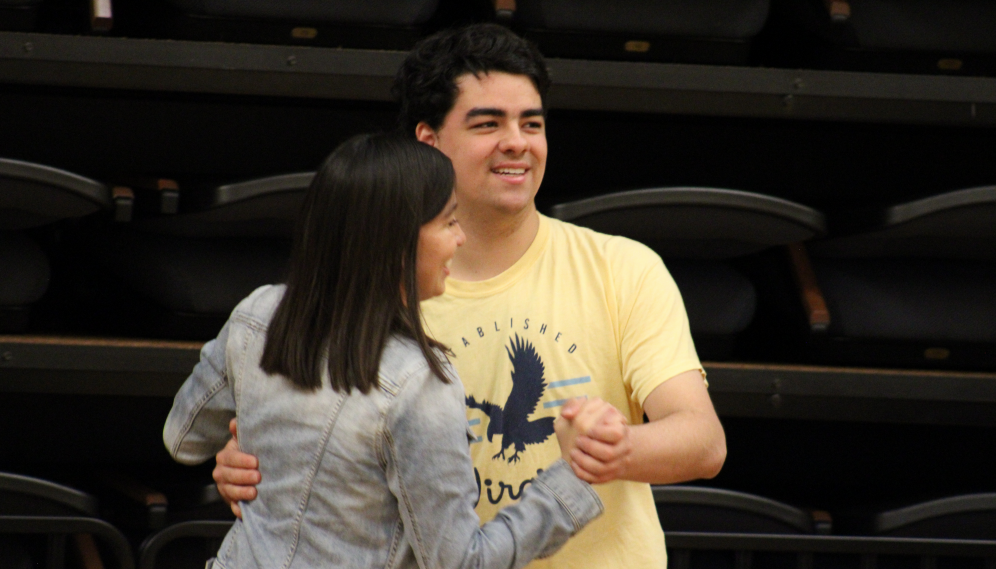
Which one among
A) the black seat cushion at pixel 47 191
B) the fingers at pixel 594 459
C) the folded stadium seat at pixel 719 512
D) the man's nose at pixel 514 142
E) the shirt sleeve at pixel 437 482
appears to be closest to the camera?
the shirt sleeve at pixel 437 482

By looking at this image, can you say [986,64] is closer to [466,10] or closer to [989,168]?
[989,168]

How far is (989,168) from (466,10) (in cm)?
126

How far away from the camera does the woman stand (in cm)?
99

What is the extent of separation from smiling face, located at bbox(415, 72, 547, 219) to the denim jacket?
1.44 ft

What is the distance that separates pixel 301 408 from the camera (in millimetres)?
1007

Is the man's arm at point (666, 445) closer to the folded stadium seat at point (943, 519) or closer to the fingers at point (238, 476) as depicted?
the fingers at point (238, 476)

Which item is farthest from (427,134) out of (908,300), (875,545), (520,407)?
(875,545)

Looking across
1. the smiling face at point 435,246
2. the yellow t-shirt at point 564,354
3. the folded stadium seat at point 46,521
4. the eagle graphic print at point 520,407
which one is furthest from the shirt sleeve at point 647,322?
the folded stadium seat at point 46,521

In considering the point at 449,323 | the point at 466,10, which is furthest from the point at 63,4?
the point at 449,323

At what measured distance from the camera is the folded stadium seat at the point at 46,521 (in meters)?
1.66

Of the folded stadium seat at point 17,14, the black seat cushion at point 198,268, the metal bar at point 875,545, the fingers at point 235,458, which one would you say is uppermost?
the folded stadium seat at point 17,14

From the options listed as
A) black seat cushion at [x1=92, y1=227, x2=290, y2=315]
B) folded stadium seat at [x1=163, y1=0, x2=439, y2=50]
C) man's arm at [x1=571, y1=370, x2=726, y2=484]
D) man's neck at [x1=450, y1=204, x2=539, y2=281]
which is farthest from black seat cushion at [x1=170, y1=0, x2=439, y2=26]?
man's arm at [x1=571, y1=370, x2=726, y2=484]

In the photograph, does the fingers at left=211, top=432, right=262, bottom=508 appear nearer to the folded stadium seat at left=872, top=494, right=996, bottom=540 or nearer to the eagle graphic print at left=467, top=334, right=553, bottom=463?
the eagle graphic print at left=467, top=334, right=553, bottom=463

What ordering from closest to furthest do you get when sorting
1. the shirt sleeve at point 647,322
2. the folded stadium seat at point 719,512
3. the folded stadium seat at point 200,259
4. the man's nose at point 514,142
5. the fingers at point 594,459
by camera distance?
1. the fingers at point 594,459
2. the shirt sleeve at point 647,322
3. the man's nose at point 514,142
4. the folded stadium seat at point 200,259
5. the folded stadium seat at point 719,512
